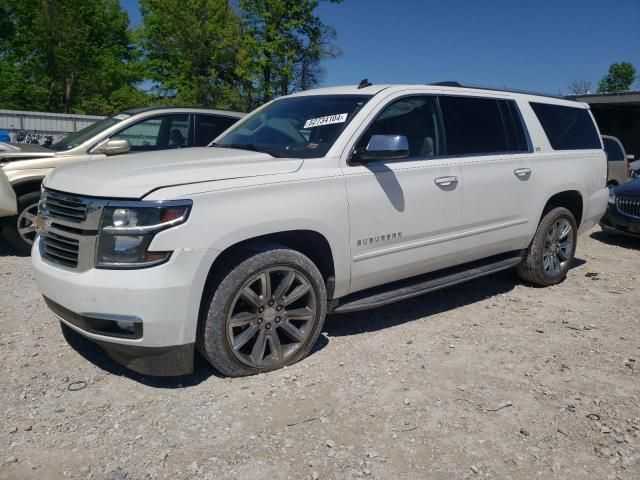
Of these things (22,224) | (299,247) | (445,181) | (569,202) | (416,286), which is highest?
(445,181)

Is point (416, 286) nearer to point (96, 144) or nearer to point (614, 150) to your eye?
A: point (96, 144)

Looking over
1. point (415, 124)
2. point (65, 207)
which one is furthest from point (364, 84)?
point (65, 207)

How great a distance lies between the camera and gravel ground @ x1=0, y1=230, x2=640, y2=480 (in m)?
2.49

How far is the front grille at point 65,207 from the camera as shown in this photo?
9.50ft

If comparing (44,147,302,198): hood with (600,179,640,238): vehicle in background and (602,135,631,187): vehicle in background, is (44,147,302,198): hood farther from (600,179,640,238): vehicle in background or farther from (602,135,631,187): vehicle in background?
(602,135,631,187): vehicle in background

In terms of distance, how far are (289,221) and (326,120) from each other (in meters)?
1.01

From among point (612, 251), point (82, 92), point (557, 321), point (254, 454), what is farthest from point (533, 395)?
point (82, 92)

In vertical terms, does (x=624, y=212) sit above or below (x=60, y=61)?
below

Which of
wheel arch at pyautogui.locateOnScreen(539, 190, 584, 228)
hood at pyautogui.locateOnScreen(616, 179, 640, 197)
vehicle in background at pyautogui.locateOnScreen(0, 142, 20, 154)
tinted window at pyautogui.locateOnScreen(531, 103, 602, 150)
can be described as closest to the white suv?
tinted window at pyautogui.locateOnScreen(531, 103, 602, 150)

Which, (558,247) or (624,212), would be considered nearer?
(558,247)

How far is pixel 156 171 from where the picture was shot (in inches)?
117

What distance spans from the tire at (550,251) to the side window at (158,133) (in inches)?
166

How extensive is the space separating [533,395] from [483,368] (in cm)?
41

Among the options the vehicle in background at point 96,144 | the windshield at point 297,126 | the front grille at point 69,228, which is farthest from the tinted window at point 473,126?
the vehicle in background at point 96,144
